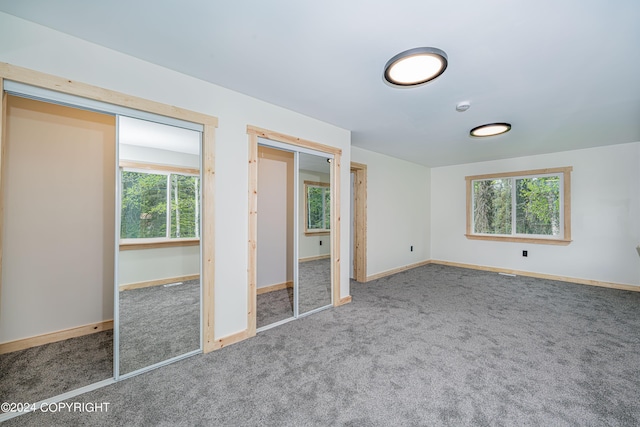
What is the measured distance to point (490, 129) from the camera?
350cm

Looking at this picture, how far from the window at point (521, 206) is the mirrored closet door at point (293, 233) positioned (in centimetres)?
418

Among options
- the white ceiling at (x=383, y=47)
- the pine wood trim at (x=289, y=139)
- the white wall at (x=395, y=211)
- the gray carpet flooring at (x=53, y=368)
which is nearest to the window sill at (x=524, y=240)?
Answer: the white wall at (x=395, y=211)

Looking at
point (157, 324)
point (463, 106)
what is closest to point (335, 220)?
point (463, 106)

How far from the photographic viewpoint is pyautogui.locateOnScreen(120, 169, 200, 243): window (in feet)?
7.11

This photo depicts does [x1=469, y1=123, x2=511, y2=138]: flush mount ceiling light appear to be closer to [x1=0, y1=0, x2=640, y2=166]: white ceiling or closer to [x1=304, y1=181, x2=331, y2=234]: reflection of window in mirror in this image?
[x1=0, y1=0, x2=640, y2=166]: white ceiling

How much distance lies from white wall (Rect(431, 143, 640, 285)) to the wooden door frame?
4.14 m

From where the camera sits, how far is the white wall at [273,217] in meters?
3.98

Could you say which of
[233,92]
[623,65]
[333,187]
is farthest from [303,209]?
[623,65]

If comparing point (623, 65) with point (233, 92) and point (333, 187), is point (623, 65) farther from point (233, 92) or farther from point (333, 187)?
point (233, 92)

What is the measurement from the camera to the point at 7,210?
94.0 inches

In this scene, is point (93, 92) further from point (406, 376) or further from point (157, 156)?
point (406, 376)

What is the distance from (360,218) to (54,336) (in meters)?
4.23

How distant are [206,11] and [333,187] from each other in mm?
2367

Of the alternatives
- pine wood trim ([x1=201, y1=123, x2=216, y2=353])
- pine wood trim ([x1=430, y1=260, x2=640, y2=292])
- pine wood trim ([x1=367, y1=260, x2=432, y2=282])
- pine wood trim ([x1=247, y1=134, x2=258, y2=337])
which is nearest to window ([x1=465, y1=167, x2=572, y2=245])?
pine wood trim ([x1=430, y1=260, x2=640, y2=292])
